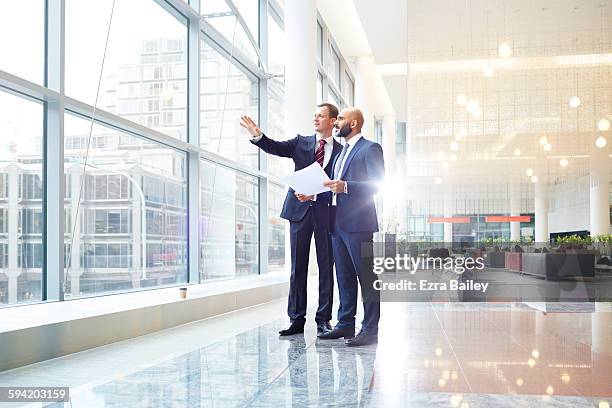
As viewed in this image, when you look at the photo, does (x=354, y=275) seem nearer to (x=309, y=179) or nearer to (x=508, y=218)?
(x=309, y=179)

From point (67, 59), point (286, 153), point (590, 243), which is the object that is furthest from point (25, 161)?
point (590, 243)

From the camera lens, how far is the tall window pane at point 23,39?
4449 mm

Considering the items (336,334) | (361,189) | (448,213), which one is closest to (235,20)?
(448,213)

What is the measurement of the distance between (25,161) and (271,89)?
21.1 feet

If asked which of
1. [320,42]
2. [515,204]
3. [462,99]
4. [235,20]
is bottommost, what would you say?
[515,204]

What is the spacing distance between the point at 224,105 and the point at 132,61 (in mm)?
1686

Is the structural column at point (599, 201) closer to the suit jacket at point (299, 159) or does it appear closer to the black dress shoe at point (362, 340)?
the suit jacket at point (299, 159)

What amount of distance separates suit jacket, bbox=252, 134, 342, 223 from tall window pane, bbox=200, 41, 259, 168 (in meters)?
3.40

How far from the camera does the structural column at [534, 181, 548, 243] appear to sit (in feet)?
A: 33.4

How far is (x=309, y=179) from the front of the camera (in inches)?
153

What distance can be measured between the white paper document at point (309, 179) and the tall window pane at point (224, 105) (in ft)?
12.9

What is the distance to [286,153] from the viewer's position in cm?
444

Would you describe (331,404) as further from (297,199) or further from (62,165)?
(62,165)

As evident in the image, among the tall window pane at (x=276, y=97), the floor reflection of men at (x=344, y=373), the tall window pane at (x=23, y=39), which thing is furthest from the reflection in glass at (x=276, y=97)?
the floor reflection of men at (x=344, y=373)
